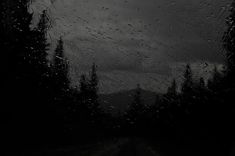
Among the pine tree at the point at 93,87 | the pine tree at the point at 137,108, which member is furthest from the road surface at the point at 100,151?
the pine tree at the point at 137,108

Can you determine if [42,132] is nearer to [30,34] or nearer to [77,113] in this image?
[30,34]

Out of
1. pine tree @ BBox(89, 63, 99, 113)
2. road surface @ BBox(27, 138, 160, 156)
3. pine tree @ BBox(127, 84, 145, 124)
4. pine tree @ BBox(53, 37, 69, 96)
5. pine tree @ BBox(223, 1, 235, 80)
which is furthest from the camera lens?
pine tree @ BBox(127, 84, 145, 124)

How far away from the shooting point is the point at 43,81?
141 feet

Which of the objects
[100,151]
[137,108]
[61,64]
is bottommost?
[100,151]

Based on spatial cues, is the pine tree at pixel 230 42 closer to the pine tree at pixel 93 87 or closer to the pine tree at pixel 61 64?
the pine tree at pixel 61 64

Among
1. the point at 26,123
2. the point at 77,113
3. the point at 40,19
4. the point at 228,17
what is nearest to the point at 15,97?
the point at 26,123

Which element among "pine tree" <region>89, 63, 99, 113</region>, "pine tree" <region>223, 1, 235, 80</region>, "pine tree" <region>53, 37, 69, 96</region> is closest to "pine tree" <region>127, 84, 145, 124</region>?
"pine tree" <region>89, 63, 99, 113</region>

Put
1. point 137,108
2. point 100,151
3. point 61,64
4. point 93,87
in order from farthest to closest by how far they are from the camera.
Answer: point 137,108 → point 93,87 → point 61,64 → point 100,151

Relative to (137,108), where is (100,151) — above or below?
below

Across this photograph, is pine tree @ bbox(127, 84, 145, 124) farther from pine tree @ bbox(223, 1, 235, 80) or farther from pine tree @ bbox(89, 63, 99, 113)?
pine tree @ bbox(223, 1, 235, 80)

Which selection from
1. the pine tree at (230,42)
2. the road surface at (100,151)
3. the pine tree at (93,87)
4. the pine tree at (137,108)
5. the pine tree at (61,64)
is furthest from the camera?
the pine tree at (137,108)

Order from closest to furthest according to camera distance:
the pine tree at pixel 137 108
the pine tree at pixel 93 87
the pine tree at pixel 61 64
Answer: the pine tree at pixel 61 64 < the pine tree at pixel 93 87 < the pine tree at pixel 137 108

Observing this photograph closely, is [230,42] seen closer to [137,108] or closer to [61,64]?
[61,64]

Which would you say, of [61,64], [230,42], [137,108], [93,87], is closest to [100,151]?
[230,42]
